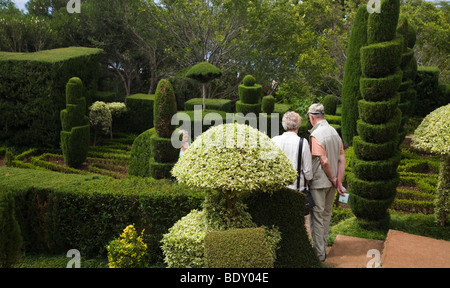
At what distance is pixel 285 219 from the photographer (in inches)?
224

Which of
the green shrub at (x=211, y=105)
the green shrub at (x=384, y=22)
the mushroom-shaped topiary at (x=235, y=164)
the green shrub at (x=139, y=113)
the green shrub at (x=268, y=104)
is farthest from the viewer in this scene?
the green shrub at (x=139, y=113)

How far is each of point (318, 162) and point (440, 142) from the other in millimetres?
2424

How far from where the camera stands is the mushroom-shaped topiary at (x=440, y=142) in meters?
7.30

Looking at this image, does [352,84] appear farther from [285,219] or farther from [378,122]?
[285,219]

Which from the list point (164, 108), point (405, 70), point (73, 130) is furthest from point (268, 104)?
point (405, 70)

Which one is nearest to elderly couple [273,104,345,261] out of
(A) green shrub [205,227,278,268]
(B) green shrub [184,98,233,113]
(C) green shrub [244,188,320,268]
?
(C) green shrub [244,188,320,268]

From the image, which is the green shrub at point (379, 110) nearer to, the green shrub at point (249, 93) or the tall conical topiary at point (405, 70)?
the tall conical topiary at point (405, 70)

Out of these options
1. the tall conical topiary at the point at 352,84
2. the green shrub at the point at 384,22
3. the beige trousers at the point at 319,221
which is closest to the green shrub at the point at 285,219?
the beige trousers at the point at 319,221

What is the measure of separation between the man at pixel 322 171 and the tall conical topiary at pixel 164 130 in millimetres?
5566

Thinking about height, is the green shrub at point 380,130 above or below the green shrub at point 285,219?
above

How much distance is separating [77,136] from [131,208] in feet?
31.0
